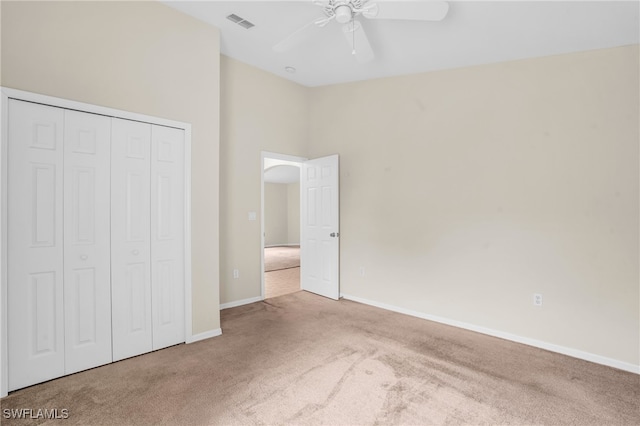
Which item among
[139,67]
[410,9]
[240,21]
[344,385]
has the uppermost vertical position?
[240,21]

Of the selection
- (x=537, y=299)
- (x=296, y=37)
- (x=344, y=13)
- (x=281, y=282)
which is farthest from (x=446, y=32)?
(x=281, y=282)

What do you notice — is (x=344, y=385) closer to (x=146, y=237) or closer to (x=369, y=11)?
(x=146, y=237)

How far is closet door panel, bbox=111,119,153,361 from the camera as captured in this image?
2611 millimetres

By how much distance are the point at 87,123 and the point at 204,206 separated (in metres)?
1.15

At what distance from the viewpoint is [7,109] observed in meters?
2.13

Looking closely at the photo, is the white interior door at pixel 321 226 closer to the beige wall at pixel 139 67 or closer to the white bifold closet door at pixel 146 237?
the beige wall at pixel 139 67

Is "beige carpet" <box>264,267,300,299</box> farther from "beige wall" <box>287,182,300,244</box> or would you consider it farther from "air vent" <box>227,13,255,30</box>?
"beige wall" <box>287,182,300,244</box>

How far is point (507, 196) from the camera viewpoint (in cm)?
317

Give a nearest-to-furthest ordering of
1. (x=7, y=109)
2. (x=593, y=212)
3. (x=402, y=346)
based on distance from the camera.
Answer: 1. (x=7, y=109)
2. (x=593, y=212)
3. (x=402, y=346)

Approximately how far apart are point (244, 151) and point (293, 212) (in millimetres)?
8111

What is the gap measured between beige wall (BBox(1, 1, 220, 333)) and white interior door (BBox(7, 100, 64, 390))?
30 cm

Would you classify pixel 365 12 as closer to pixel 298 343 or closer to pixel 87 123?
pixel 87 123

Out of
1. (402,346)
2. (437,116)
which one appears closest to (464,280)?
(402,346)

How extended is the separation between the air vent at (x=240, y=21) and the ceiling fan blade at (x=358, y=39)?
1073 millimetres
